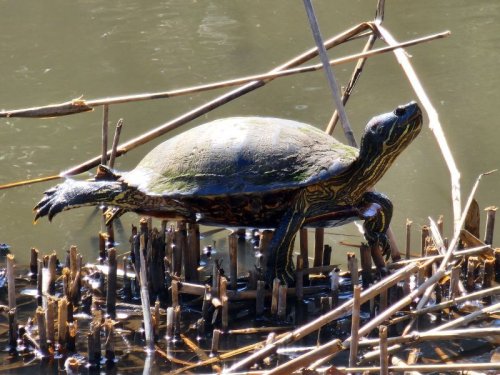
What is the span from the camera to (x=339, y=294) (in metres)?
3.84

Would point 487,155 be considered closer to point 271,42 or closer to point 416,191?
point 416,191

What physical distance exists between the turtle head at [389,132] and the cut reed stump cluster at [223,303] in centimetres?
41

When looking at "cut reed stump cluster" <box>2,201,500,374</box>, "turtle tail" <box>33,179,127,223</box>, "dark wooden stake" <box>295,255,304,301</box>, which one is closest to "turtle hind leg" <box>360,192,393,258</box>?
"cut reed stump cluster" <box>2,201,500,374</box>

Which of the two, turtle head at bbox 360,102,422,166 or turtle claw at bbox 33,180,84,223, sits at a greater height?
turtle head at bbox 360,102,422,166

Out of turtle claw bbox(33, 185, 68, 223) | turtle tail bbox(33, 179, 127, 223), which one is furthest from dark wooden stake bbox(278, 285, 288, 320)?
turtle claw bbox(33, 185, 68, 223)

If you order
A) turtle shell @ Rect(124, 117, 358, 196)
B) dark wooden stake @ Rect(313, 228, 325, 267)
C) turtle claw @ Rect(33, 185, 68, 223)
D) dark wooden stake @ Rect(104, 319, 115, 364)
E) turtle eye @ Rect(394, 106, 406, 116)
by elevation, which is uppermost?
turtle eye @ Rect(394, 106, 406, 116)

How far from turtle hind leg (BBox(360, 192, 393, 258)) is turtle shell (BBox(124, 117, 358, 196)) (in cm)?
26

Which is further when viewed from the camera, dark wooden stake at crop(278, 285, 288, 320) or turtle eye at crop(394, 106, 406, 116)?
turtle eye at crop(394, 106, 406, 116)

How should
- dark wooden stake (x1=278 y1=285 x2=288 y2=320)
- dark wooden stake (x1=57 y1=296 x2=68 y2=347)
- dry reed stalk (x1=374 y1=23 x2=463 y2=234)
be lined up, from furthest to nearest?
dark wooden stake (x1=278 y1=285 x2=288 y2=320), dark wooden stake (x1=57 y1=296 x2=68 y2=347), dry reed stalk (x1=374 y1=23 x2=463 y2=234)

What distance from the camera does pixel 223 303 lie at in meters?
3.54

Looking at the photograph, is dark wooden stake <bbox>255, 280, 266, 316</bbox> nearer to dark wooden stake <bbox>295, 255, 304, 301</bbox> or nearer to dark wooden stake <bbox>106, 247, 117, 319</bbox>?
dark wooden stake <bbox>295, 255, 304, 301</bbox>

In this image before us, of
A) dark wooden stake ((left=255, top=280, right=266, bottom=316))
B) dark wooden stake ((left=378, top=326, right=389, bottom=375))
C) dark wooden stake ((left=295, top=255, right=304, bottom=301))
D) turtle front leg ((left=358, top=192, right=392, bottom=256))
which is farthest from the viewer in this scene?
turtle front leg ((left=358, top=192, right=392, bottom=256))

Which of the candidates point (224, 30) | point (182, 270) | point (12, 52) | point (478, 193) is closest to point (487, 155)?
point (478, 193)

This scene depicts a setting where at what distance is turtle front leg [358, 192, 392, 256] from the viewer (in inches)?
157
